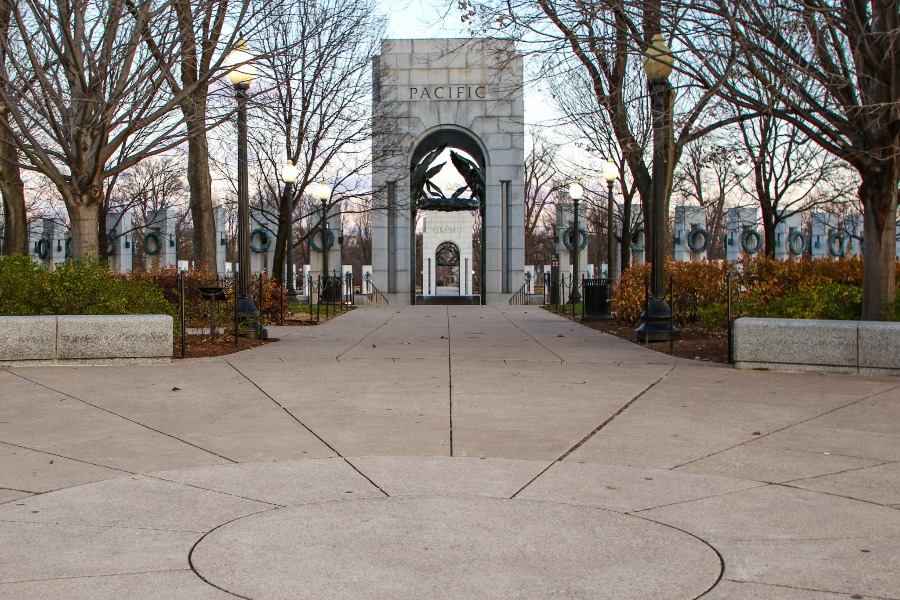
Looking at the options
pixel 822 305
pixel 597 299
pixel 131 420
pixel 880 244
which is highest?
pixel 880 244

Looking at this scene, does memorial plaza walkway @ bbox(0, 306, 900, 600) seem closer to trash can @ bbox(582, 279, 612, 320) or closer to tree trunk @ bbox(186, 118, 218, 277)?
tree trunk @ bbox(186, 118, 218, 277)

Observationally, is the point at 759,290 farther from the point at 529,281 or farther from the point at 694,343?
the point at 529,281

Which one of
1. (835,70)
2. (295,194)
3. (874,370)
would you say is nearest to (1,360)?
(874,370)

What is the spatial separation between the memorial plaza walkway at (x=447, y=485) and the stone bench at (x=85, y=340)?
0.60 m

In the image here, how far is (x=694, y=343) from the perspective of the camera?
15.0 meters

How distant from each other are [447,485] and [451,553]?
1.35 m

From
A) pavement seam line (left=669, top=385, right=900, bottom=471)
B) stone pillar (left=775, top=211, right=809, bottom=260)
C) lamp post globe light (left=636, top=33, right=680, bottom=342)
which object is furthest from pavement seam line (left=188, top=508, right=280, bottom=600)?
stone pillar (left=775, top=211, right=809, bottom=260)

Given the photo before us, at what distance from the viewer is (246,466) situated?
621 cm

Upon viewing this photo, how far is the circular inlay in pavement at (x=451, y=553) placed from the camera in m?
3.87

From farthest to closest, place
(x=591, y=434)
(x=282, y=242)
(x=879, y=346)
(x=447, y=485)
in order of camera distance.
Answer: (x=282, y=242) < (x=879, y=346) < (x=591, y=434) < (x=447, y=485)

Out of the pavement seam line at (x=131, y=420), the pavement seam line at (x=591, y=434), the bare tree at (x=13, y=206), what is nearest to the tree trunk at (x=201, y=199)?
the bare tree at (x=13, y=206)

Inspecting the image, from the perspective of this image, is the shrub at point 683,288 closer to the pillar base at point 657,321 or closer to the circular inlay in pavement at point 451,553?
the pillar base at point 657,321

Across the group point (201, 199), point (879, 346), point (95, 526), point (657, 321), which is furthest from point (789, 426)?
point (201, 199)

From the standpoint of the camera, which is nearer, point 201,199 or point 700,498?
point 700,498
